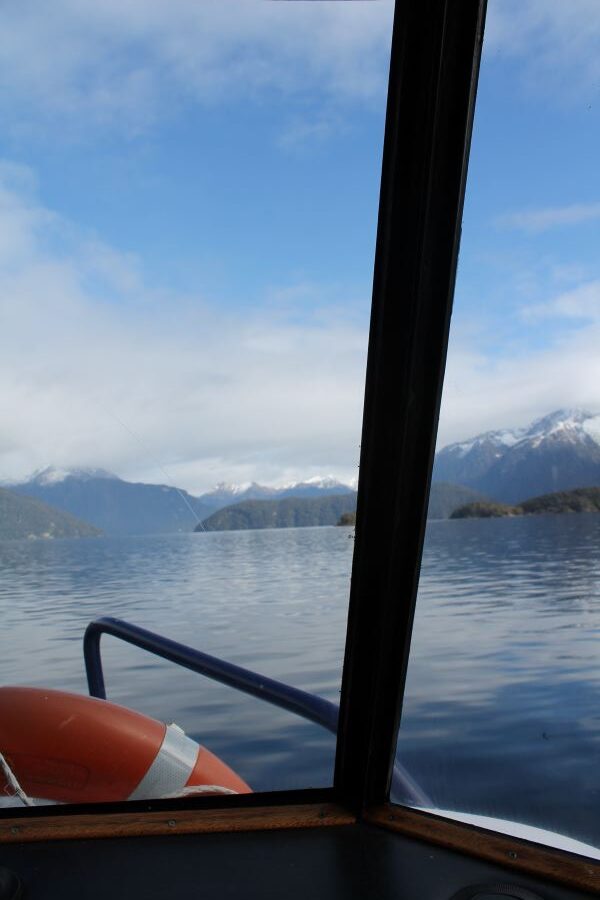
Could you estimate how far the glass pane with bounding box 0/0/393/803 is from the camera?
5.06 ft

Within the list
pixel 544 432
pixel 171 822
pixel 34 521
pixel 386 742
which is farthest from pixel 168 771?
pixel 544 432

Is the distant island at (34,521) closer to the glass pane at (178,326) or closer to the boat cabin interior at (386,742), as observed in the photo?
the glass pane at (178,326)

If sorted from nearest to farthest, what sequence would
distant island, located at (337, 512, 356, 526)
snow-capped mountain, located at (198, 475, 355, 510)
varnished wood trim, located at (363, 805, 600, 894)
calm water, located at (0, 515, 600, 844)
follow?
varnished wood trim, located at (363, 805, 600, 894) → distant island, located at (337, 512, 356, 526) → calm water, located at (0, 515, 600, 844) → snow-capped mountain, located at (198, 475, 355, 510)

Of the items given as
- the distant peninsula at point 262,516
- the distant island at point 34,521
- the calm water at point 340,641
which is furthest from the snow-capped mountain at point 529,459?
the distant island at point 34,521

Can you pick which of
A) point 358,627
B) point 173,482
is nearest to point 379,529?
point 358,627

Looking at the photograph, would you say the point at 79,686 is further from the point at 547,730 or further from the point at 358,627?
the point at 547,730

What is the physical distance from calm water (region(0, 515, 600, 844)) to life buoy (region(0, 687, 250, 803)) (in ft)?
0.79

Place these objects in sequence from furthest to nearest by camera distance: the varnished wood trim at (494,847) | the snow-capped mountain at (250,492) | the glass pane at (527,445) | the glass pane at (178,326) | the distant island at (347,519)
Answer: the snow-capped mountain at (250,492)
the glass pane at (178,326)
the distant island at (347,519)
the glass pane at (527,445)
the varnished wood trim at (494,847)

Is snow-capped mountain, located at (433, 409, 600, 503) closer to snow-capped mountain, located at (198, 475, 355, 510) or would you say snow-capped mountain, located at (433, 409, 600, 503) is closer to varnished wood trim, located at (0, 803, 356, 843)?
snow-capped mountain, located at (198, 475, 355, 510)

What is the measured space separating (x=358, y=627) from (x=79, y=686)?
1.24 meters

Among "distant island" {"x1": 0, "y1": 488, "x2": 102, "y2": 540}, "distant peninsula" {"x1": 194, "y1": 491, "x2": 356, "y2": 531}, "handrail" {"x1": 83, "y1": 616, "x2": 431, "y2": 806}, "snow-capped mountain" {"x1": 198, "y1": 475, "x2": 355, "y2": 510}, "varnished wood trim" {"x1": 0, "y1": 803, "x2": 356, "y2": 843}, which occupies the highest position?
"snow-capped mountain" {"x1": 198, "y1": 475, "x2": 355, "y2": 510}

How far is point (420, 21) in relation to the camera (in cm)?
111

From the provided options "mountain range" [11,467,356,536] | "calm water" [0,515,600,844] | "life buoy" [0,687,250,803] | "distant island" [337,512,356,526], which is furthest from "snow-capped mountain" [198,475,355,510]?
"life buoy" [0,687,250,803]

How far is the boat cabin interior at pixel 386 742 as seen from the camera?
1132mm
